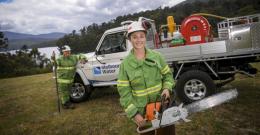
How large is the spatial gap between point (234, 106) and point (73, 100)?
4936 millimetres

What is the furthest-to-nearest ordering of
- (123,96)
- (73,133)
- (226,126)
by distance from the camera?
(73,133), (226,126), (123,96)

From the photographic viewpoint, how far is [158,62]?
224 cm

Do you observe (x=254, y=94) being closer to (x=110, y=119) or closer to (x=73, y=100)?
(x=110, y=119)

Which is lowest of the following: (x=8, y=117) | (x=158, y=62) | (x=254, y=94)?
(x=8, y=117)

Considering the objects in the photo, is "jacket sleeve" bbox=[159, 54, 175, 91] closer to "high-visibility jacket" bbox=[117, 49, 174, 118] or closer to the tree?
"high-visibility jacket" bbox=[117, 49, 174, 118]

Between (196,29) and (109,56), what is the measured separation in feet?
8.76

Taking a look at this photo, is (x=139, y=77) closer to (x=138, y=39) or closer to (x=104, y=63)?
(x=138, y=39)

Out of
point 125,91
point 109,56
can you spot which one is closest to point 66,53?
point 109,56

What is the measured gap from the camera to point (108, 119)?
18.5 ft

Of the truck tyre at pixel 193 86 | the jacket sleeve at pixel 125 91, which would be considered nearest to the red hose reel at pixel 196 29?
the truck tyre at pixel 193 86

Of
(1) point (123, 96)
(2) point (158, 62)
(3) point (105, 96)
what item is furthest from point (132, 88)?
(3) point (105, 96)

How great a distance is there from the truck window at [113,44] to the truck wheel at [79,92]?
1.40 metres

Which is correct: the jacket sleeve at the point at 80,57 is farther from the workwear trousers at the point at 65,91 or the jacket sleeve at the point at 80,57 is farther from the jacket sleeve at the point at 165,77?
the jacket sleeve at the point at 165,77

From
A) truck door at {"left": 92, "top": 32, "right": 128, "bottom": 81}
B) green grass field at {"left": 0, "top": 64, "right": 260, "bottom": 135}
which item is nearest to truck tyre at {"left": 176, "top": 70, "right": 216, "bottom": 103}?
green grass field at {"left": 0, "top": 64, "right": 260, "bottom": 135}
